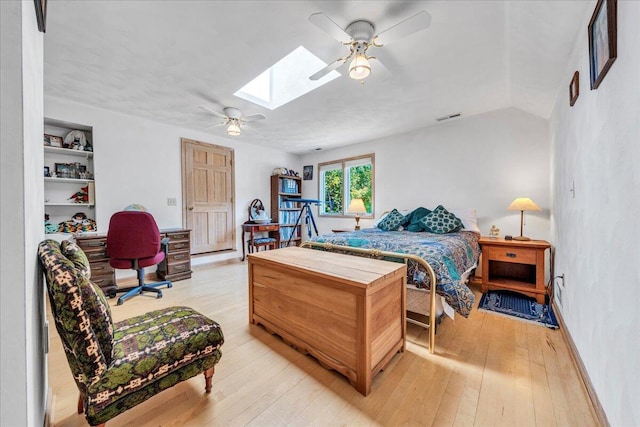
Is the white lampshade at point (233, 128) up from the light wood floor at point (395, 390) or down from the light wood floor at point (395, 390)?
up

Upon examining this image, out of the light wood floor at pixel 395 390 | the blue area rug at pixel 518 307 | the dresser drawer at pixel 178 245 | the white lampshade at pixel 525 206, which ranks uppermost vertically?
the white lampshade at pixel 525 206

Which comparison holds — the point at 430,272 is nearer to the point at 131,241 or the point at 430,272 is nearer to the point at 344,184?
the point at 131,241

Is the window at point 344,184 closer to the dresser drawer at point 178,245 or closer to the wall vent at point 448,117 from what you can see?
the wall vent at point 448,117

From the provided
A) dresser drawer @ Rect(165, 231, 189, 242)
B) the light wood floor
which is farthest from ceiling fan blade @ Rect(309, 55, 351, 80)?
dresser drawer @ Rect(165, 231, 189, 242)

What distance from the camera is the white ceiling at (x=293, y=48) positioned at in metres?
1.67

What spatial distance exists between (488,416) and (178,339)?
65.7 inches

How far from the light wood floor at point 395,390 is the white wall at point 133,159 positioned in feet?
6.74

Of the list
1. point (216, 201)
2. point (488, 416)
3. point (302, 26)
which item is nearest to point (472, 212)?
point (488, 416)

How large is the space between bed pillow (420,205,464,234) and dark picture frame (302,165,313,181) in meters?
3.14

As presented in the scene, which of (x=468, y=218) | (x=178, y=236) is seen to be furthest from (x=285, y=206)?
(x=468, y=218)

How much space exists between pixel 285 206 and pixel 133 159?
2866 mm

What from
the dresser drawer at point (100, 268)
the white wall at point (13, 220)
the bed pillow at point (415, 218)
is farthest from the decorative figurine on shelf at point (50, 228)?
the bed pillow at point (415, 218)

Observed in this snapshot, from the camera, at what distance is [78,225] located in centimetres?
324

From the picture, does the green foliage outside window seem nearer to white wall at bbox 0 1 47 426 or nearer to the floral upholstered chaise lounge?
the floral upholstered chaise lounge
